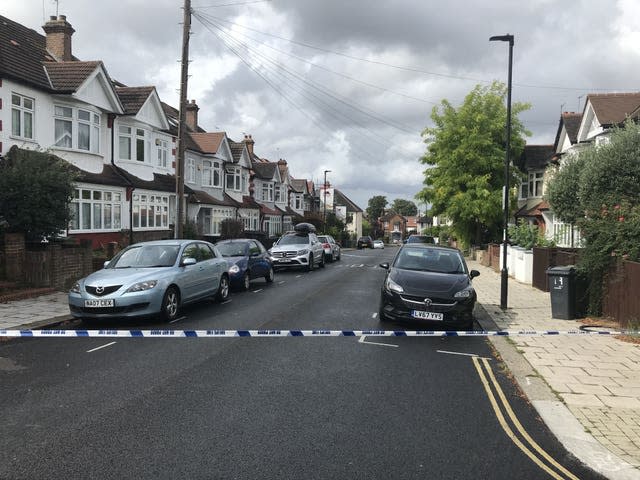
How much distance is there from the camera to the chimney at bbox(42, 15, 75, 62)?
24406 mm

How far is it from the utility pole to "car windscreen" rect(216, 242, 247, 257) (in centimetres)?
143

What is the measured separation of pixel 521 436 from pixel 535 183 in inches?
1425

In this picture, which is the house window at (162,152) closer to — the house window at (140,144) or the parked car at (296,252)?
the house window at (140,144)

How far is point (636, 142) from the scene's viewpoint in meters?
15.4

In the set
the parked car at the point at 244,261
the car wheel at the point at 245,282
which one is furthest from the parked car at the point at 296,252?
the car wheel at the point at 245,282

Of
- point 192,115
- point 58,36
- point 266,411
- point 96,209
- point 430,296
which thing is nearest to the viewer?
point 266,411

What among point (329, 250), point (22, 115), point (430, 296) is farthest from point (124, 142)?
point (430, 296)

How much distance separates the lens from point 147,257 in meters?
10.8

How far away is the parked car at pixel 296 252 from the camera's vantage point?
22.5 meters

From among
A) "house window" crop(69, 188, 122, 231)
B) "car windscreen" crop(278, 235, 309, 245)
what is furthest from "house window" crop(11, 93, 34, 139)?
"car windscreen" crop(278, 235, 309, 245)

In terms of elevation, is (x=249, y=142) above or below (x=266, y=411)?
above

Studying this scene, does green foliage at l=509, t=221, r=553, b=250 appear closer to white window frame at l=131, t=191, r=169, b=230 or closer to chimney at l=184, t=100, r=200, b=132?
white window frame at l=131, t=191, r=169, b=230

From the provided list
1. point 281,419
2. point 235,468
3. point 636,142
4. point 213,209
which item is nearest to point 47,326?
point 281,419

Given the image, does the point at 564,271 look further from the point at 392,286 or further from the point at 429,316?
the point at 392,286
